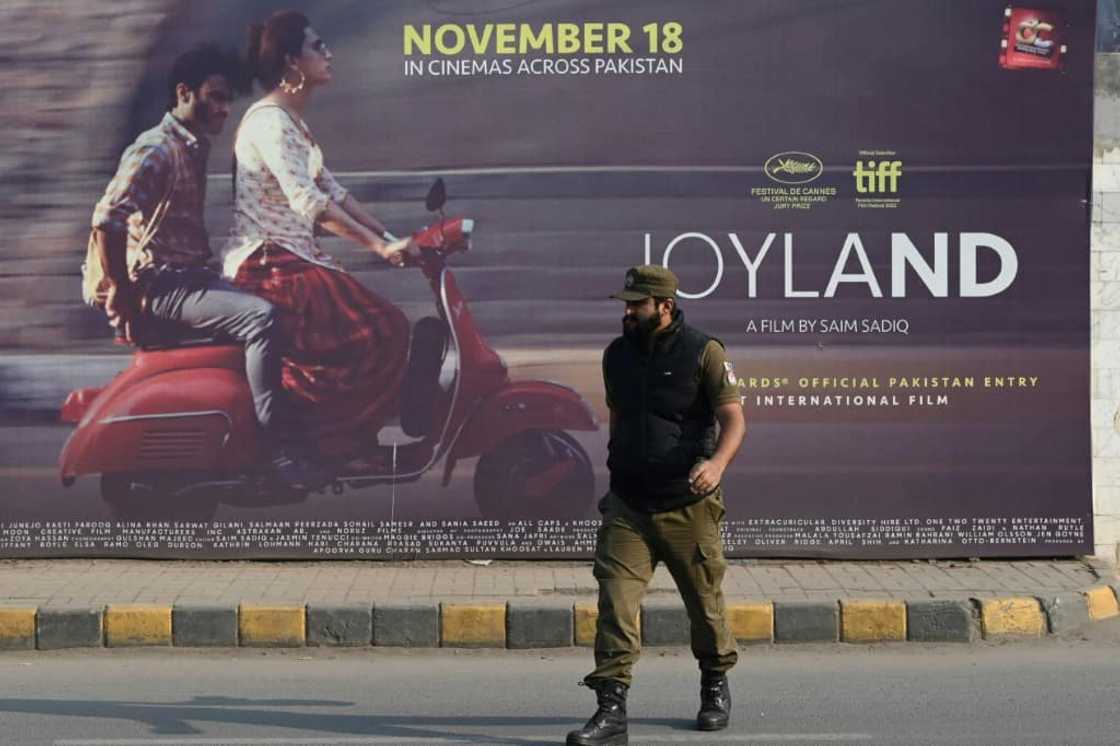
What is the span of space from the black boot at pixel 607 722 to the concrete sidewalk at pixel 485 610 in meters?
1.97

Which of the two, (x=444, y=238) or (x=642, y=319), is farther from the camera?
(x=444, y=238)

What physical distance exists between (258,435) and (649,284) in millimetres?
3986

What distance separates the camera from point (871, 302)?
891cm

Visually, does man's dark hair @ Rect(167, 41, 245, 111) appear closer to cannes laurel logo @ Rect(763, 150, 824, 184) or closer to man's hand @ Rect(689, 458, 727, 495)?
cannes laurel logo @ Rect(763, 150, 824, 184)

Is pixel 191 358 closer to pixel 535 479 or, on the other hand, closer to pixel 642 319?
pixel 535 479

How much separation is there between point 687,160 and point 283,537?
3.20 metres

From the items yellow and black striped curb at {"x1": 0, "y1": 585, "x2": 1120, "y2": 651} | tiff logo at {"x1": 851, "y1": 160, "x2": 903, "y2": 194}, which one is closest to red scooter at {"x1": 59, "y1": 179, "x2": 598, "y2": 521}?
yellow and black striped curb at {"x1": 0, "y1": 585, "x2": 1120, "y2": 651}

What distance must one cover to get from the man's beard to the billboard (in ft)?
10.2

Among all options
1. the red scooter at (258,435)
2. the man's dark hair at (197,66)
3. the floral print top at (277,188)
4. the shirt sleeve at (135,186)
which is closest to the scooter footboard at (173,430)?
the red scooter at (258,435)

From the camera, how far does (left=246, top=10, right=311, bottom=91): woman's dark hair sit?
8.84 metres

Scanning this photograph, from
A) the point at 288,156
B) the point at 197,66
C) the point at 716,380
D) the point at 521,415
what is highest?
the point at 197,66

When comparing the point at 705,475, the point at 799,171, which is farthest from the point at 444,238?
the point at 705,475

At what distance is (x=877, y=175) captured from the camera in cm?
888

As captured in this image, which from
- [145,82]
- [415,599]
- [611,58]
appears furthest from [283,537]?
[611,58]
